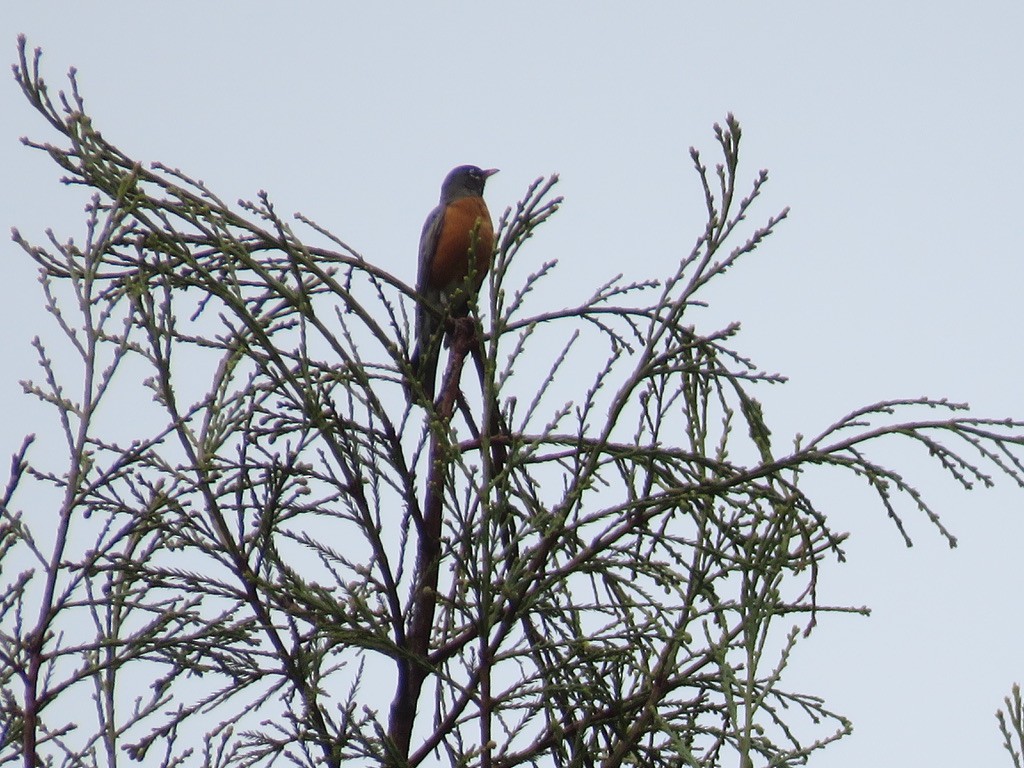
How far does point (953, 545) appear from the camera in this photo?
129 inches

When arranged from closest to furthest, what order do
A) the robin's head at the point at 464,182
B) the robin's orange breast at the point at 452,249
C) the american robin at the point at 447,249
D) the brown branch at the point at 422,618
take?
1. the brown branch at the point at 422,618
2. the american robin at the point at 447,249
3. the robin's orange breast at the point at 452,249
4. the robin's head at the point at 464,182

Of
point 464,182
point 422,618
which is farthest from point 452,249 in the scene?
point 422,618

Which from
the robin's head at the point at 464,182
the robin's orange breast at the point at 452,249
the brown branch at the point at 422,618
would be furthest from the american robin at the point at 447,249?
the brown branch at the point at 422,618

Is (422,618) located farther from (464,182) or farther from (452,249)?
(464,182)

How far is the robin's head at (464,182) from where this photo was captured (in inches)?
312

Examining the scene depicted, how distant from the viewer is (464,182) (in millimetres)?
8000

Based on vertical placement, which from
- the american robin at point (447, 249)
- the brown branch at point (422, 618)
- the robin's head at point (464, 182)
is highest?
the robin's head at point (464, 182)

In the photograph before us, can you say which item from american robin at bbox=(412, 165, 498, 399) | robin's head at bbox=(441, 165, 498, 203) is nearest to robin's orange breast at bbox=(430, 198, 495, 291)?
american robin at bbox=(412, 165, 498, 399)

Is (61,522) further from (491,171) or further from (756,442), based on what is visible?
(491,171)

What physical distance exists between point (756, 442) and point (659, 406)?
1.25ft

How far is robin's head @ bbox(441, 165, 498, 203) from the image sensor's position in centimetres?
793

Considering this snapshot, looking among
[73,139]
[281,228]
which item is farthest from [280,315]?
[73,139]

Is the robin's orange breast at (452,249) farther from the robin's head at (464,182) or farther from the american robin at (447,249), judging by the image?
the robin's head at (464,182)

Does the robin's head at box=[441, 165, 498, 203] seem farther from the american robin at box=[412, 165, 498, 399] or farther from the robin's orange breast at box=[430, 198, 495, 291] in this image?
the robin's orange breast at box=[430, 198, 495, 291]
